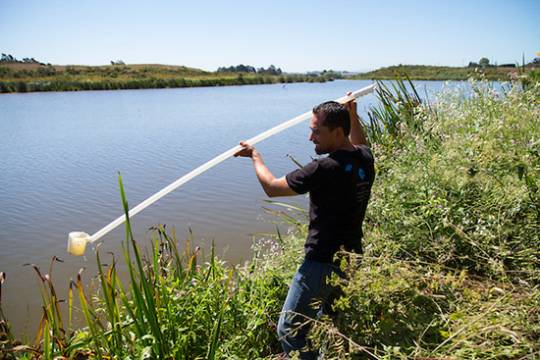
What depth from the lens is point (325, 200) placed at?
2434 millimetres

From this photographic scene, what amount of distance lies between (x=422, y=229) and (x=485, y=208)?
1.55 ft

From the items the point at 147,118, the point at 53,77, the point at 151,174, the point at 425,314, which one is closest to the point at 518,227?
the point at 425,314

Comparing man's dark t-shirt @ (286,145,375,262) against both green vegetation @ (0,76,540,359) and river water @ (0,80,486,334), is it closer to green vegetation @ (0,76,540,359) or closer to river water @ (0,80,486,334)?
green vegetation @ (0,76,540,359)

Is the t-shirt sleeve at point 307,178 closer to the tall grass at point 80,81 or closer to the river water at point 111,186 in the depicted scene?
the river water at point 111,186

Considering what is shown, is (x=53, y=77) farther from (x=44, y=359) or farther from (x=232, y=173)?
(x=44, y=359)

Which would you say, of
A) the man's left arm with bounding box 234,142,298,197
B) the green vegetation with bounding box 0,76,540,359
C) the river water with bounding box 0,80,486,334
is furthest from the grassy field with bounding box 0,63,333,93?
the man's left arm with bounding box 234,142,298,197

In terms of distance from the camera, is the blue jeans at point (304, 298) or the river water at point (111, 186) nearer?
the blue jeans at point (304, 298)

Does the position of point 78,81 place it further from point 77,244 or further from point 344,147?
point 344,147

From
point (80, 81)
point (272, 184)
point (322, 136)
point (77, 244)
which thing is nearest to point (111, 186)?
point (77, 244)

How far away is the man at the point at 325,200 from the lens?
94.2 inches

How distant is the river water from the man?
2428 mm

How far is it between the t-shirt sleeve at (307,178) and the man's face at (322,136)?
0.15 metres

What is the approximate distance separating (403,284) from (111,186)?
372 inches

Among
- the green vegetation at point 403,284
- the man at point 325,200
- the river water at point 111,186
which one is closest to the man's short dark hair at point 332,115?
the man at point 325,200
